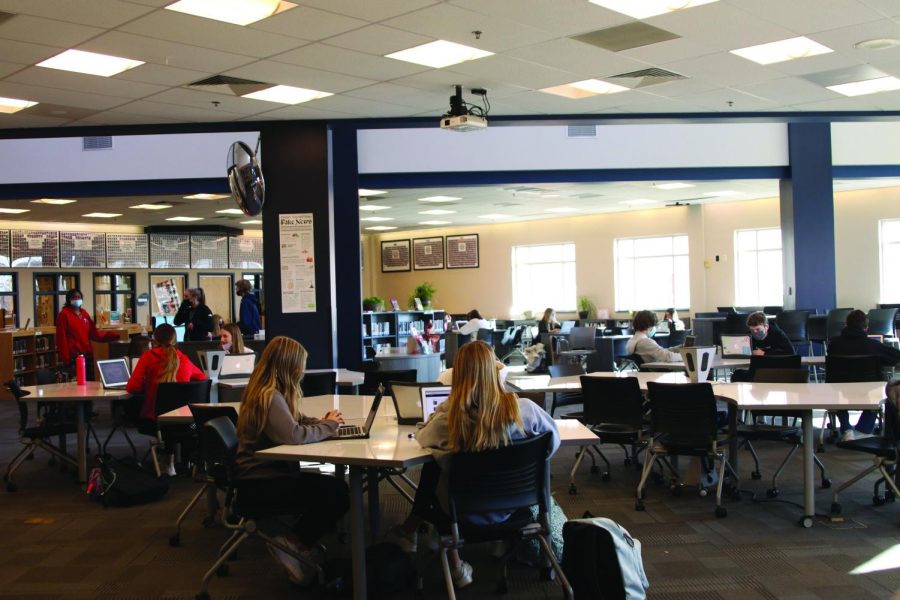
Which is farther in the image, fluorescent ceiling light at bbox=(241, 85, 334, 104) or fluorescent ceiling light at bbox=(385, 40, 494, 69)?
fluorescent ceiling light at bbox=(241, 85, 334, 104)

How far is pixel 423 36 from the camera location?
5.87 metres

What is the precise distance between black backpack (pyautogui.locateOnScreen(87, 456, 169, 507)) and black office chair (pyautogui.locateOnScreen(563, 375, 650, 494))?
9.98ft

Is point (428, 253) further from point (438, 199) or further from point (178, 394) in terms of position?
point (178, 394)

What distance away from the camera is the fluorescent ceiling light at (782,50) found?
21.1 feet

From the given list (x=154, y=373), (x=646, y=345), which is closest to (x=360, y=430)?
(x=154, y=373)

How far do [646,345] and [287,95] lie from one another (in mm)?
4033

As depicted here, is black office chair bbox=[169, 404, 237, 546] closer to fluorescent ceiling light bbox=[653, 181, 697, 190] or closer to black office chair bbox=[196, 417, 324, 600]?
black office chair bbox=[196, 417, 324, 600]

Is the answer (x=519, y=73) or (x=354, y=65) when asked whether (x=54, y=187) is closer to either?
(x=354, y=65)

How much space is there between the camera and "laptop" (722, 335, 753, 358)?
7.82 m

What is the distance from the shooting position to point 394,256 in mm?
22562

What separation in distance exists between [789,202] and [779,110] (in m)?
3.37

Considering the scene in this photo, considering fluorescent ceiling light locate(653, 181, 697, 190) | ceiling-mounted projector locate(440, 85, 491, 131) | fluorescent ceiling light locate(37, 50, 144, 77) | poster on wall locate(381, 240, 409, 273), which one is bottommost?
poster on wall locate(381, 240, 409, 273)

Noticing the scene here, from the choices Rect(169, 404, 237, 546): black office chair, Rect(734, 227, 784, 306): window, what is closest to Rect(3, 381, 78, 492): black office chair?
Rect(169, 404, 237, 546): black office chair

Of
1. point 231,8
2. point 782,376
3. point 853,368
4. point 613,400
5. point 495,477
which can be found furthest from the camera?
point 853,368
